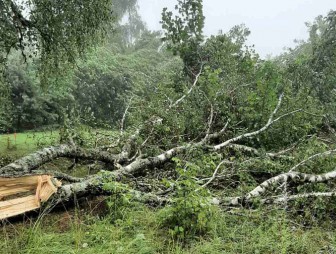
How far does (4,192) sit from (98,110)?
14.6 m

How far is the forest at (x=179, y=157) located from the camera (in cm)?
333

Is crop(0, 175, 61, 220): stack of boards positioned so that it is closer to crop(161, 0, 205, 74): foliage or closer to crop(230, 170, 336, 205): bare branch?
crop(230, 170, 336, 205): bare branch

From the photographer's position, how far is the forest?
3332mm

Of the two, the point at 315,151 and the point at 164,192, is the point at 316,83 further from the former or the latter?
the point at 164,192

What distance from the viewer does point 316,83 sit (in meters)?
10.8

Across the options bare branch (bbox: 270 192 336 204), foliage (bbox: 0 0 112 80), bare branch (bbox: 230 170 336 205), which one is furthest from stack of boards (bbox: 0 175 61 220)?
foliage (bbox: 0 0 112 80)

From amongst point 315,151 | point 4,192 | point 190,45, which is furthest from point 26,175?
point 190,45

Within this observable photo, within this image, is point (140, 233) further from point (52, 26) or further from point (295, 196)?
point (52, 26)

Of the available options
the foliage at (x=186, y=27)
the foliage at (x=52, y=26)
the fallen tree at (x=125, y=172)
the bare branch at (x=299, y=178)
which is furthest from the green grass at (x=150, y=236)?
the foliage at (x=186, y=27)

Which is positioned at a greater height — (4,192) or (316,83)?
(316,83)

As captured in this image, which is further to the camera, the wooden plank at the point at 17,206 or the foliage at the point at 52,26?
the foliage at the point at 52,26

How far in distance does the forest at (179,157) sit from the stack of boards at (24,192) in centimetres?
2

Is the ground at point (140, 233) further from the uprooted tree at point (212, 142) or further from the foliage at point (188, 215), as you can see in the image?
the uprooted tree at point (212, 142)

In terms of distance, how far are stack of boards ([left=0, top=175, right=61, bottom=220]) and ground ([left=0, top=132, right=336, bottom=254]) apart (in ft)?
0.39
